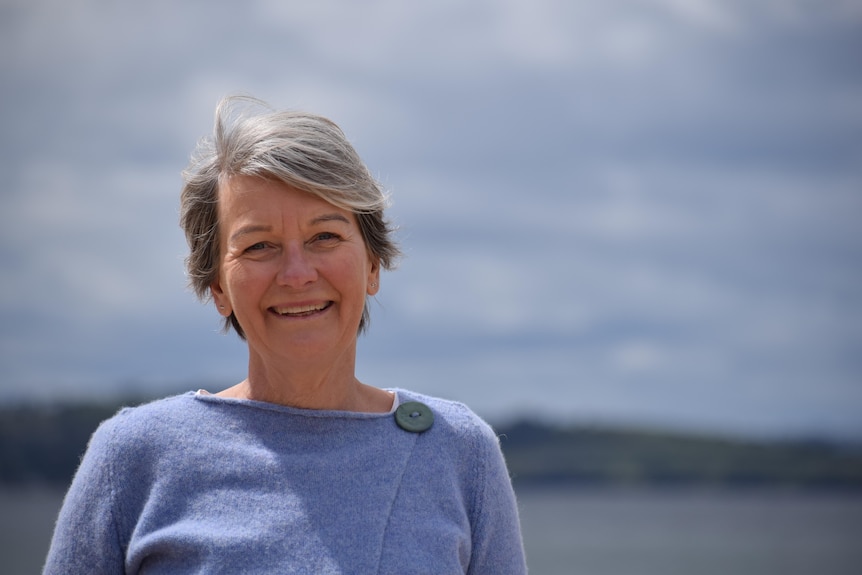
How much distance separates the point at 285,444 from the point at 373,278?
1.99ft

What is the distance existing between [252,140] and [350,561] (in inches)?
50.6

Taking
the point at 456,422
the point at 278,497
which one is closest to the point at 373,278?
the point at 456,422

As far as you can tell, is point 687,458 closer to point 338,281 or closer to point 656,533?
point 656,533

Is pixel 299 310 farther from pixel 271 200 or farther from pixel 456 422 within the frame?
pixel 456 422

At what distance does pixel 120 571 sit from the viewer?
11.3ft

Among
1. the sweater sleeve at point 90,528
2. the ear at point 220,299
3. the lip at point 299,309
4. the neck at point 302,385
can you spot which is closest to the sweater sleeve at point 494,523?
the neck at point 302,385

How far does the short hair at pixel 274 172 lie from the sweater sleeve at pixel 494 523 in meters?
0.71

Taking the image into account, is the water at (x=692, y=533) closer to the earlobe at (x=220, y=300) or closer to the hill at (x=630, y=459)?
the hill at (x=630, y=459)

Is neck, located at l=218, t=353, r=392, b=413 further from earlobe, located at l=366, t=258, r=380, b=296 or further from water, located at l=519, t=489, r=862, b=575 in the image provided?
water, located at l=519, t=489, r=862, b=575

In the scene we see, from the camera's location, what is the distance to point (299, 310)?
3.47m

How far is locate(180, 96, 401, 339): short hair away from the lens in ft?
11.3

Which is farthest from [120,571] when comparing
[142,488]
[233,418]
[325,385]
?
[325,385]

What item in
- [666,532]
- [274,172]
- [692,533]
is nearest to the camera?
[274,172]

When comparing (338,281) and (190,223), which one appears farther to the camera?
(190,223)
